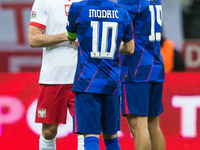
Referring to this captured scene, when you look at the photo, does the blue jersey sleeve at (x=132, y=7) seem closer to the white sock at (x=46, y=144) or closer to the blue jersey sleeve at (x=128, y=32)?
the blue jersey sleeve at (x=128, y=32)

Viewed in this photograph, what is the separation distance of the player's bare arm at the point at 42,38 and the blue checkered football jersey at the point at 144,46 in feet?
1.92

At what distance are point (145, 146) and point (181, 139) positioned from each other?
1.29 metres

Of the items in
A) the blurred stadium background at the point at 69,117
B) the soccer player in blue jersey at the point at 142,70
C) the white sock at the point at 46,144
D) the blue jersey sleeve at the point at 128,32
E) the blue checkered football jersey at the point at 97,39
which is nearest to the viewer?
the blue checkered football jersey at the point at 97,39

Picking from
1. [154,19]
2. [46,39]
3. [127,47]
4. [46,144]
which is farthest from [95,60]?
[46,144]

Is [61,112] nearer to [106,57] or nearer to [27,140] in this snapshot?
[106,57]

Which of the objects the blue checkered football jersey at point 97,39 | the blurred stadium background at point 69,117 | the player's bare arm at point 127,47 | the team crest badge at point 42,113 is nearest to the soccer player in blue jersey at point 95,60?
the blue checkered football jersey at point 97,39

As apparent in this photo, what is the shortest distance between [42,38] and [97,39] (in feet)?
2.23

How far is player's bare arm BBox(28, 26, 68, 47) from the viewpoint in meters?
3.48

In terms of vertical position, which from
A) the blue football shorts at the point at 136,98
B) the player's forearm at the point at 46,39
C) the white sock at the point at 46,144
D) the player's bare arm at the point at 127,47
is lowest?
the white sock at the point at 46,144

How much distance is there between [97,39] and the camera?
302 centimetres

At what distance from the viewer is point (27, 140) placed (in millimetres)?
4727

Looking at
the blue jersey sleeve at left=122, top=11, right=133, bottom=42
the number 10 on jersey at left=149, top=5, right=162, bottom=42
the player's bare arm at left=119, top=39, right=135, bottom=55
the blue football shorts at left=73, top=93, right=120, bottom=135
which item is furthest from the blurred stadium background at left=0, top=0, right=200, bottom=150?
the blue jersey sleeve at left=122, top=11, right=133, bottom=42

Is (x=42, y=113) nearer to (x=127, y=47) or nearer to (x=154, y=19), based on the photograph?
(x=127, y=47)

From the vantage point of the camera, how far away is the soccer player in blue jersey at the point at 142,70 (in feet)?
11.8
